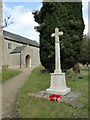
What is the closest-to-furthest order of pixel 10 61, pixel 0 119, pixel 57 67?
pixel 0 119
pixel 57 67
pixel 10 61

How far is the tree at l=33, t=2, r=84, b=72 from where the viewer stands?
33.8ft

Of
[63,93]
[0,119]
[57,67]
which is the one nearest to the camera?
[0,119]

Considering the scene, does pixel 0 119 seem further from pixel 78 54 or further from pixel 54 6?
pixel 54 6

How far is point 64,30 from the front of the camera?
34.4 feet

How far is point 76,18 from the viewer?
10.9 m

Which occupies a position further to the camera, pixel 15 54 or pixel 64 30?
pixel 15 54

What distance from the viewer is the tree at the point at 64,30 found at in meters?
10.3

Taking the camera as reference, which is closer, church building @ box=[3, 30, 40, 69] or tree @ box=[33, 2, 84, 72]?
tree @ box=[33, 2, 84, 72]

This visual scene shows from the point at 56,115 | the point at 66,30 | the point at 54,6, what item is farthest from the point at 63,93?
the point at 54,6

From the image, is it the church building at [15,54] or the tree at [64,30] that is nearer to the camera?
the tree at [64,30]

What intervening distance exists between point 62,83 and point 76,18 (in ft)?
25.4

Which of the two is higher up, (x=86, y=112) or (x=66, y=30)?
(x=66, y=30)

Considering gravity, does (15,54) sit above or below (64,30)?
below

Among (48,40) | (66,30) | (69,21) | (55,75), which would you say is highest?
(69,21)
